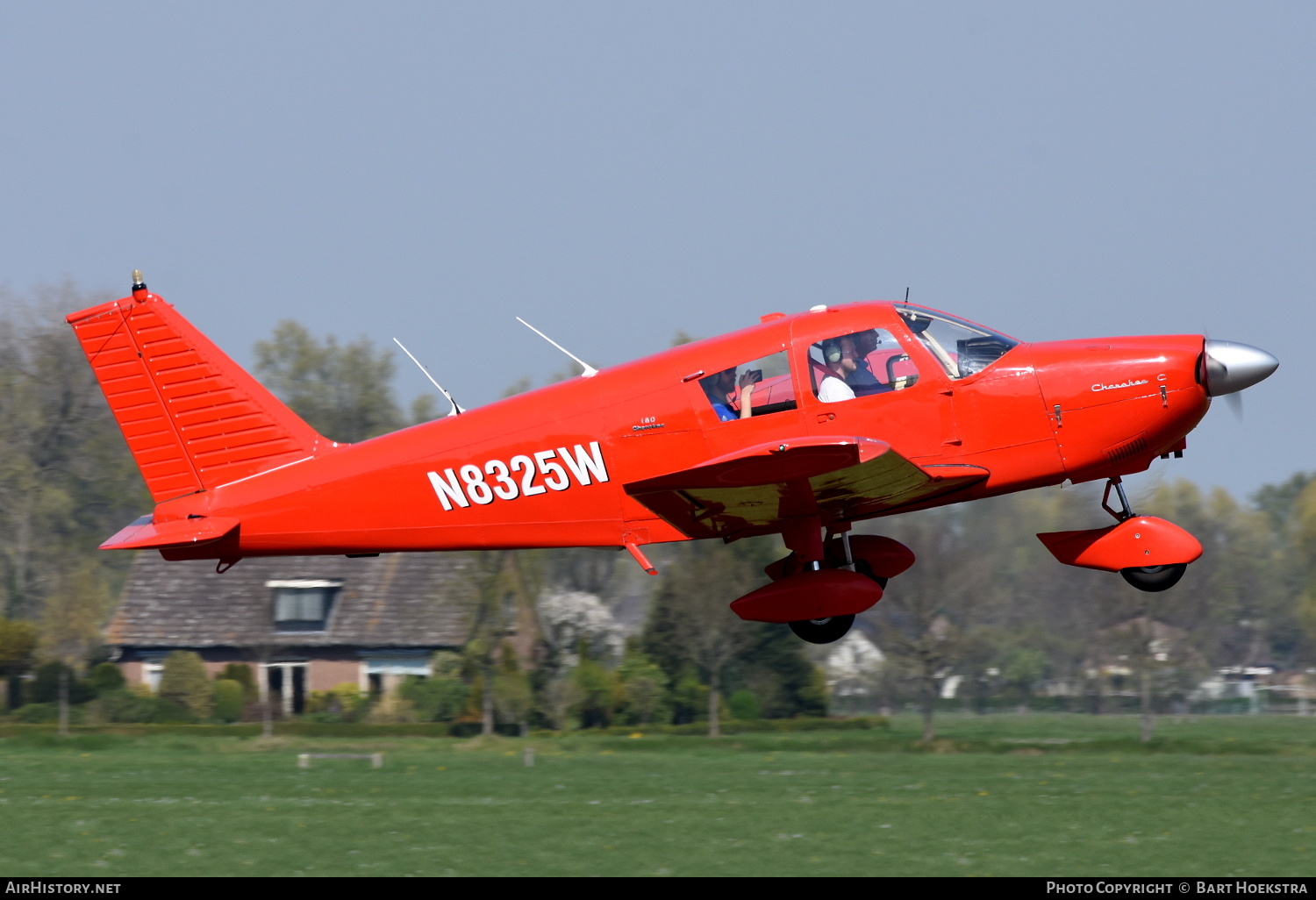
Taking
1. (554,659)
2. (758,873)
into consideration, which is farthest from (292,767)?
(758,873)

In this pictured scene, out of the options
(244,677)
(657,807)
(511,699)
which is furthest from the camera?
(244,677)

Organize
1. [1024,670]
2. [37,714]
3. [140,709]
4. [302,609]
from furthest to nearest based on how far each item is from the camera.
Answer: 1. [1024,670]
2. [302,609]
3. [140,709]
4. [37,714]

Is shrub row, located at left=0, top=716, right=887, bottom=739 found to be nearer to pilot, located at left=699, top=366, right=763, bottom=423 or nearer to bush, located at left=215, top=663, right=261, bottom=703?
bush, located at left=215, top=663, right=261, bottom=703

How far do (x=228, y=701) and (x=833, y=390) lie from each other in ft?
137

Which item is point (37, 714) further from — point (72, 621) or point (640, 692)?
point (640, 692)

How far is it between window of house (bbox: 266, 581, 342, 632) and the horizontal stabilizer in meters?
39.9

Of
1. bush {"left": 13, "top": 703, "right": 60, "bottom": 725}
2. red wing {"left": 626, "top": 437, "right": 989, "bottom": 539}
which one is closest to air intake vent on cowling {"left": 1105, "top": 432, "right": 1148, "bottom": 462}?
red wing {"left": 626, "top": 437, "right": 989, "bottom": 539}

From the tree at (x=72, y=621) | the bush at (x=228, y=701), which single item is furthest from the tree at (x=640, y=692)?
the tree at (x=72, y=621)

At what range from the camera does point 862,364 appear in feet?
36.8

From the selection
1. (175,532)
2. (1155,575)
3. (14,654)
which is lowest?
(1155,575)

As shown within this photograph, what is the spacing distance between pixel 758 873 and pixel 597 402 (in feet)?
32.3

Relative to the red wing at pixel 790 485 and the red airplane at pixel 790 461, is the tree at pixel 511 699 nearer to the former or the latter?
the red airplane at pixel 790 461

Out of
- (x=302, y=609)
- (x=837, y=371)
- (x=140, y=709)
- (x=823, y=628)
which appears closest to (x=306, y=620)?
(x=302, y=609)

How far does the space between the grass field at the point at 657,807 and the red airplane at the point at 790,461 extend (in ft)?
28.8
